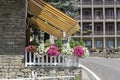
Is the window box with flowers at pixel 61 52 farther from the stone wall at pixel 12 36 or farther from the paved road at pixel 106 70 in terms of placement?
the paved road at pixel 106 70

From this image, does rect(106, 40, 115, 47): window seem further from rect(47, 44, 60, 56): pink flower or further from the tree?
rect(47, 44, 60, 56): pink flower

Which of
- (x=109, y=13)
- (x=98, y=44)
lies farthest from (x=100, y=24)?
(x=98, y=44)

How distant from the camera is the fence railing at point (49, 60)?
17.0m

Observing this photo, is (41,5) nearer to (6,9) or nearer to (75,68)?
(6,9)

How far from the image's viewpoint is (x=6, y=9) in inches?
679

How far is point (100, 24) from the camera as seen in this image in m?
80.9

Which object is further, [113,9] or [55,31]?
[113,9]

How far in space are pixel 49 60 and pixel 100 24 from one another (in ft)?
212

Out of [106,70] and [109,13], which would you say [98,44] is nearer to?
[109,13]

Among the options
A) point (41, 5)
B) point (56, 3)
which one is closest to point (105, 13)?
point (56, 3)

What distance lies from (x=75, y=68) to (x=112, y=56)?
161 feet

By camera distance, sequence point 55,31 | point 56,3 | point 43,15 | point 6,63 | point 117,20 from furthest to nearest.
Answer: point 117,20
point 56,3
point 55,31
point 43,15
point 6,63

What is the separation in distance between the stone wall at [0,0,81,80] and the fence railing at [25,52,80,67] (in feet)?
0.76

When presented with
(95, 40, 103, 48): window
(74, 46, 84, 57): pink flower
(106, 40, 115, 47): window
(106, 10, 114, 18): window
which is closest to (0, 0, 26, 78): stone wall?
(74, 46, 84, 57): pink flower
